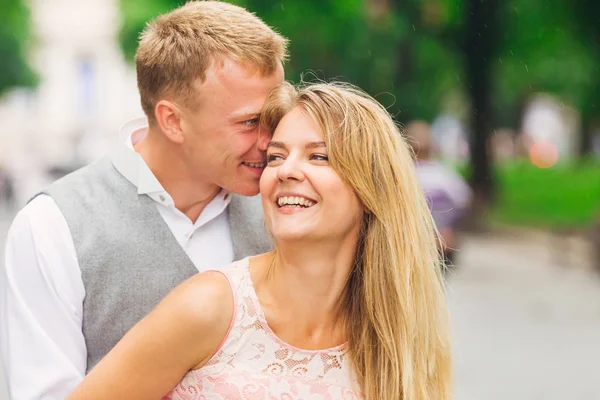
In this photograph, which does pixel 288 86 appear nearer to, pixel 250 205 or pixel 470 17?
pixel 250 205

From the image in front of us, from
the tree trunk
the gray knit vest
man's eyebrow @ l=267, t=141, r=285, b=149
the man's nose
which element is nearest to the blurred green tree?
the tree trunk

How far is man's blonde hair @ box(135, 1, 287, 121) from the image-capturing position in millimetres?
3068

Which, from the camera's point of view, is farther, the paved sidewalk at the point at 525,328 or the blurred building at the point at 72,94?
the blurred building at the point at 72,94

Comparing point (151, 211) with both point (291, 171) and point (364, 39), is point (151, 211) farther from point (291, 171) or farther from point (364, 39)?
point (364, 39)

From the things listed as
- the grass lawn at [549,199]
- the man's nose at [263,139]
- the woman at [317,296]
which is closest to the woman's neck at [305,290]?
the woman at [317,296]

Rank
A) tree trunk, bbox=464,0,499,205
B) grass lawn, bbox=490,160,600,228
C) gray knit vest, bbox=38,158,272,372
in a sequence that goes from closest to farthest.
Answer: gray knit vest, bbox=38,158,272,372, grass lawn, bbox=490,160,600,228, tree trunk, bbox=464,0,499,205

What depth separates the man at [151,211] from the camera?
285 centimetres

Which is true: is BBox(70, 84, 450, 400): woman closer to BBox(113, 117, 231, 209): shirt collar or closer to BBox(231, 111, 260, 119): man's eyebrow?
BBox(231, 111, 260, 119): man's eyebrow

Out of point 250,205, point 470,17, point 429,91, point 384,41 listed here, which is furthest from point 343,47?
point 250,205

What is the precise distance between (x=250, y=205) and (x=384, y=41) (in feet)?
68.8

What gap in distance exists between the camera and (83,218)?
296cm

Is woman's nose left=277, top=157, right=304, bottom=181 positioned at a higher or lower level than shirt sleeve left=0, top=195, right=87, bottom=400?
higher

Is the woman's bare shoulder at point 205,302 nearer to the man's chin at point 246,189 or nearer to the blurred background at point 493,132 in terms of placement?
the man's chin at point 246,189

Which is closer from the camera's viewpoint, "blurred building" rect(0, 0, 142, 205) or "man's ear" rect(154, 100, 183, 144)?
"man's ear" rect(154, 100, 183, 144)
